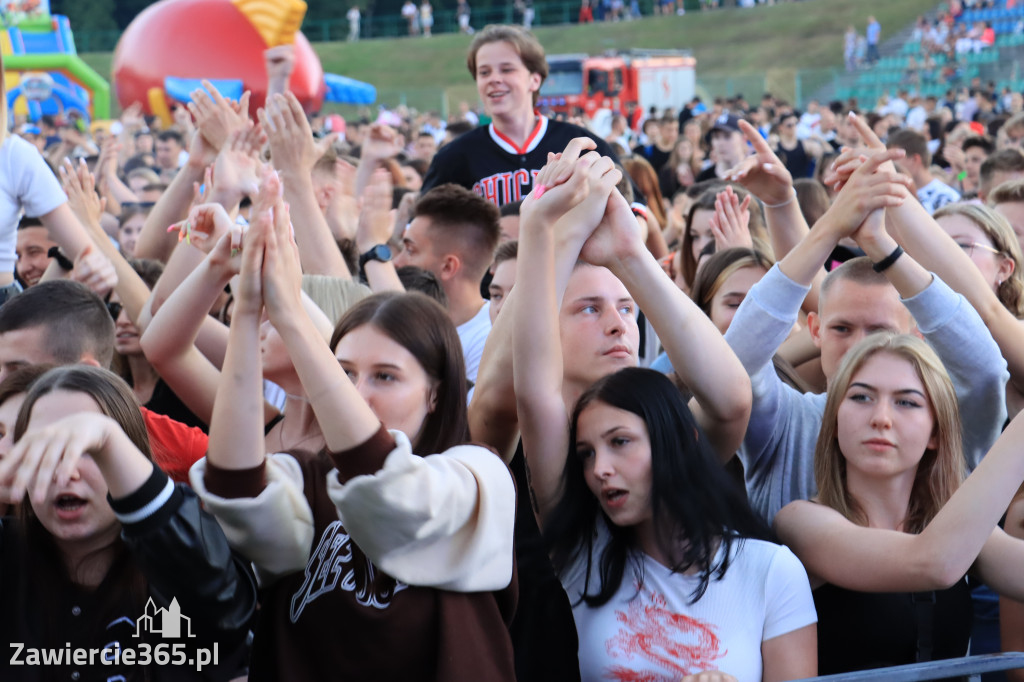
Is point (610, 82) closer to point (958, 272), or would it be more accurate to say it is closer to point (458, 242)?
point (458, 242)

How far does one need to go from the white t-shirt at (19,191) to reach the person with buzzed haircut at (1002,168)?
533 centimetres

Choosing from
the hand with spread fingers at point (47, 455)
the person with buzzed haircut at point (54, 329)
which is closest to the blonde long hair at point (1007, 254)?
the person with buzzed haircut at point (54, 329)

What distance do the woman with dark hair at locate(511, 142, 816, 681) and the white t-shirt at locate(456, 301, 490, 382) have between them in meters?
1.33

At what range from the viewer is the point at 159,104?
86.0 ft

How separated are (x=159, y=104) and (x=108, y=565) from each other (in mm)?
25886

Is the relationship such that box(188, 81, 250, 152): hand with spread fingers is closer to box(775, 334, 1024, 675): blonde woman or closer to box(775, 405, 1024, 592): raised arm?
box(775, 334, 1024, 675): blonde woman

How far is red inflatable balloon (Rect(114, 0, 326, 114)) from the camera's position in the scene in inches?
1034

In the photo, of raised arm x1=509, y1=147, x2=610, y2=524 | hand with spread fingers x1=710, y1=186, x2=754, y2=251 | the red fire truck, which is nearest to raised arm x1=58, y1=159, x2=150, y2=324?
raised arm x1=509, y1=147, x2=610, y2=524

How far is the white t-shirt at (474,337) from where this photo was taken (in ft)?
13.1

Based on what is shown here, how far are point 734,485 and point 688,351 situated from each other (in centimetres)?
34

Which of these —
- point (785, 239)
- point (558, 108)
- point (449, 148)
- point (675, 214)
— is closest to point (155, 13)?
point (558, 108)

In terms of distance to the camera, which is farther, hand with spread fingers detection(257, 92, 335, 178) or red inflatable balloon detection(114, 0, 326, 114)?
red inflatable balloon detection(114, 0, 326, 114)

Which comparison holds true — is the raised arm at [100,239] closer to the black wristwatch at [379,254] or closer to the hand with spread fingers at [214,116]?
the hand with spread fingers at [214,116]

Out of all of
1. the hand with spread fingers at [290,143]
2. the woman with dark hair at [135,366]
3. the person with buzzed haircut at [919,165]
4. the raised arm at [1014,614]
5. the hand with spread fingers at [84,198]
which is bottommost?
the raised arm at [1014,614]
